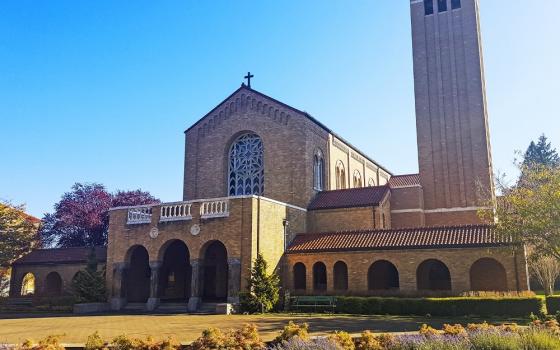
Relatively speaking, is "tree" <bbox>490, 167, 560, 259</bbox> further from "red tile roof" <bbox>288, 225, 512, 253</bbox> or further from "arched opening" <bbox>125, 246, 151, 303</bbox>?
"arched opening" <bbox>125, 246, 151, 303</bbox>

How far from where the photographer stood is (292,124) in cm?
3522

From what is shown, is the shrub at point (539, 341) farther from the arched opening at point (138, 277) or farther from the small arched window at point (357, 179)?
the small arched window at point (357, 179)

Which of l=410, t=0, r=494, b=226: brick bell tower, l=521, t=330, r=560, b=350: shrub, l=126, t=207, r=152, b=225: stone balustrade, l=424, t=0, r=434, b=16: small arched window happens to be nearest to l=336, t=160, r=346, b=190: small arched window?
l=410, t=0, r=494, b=226: brick bell tower

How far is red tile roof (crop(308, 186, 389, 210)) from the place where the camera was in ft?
111

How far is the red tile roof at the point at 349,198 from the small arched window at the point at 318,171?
94 cm

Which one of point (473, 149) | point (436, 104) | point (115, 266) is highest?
point (436, 104)

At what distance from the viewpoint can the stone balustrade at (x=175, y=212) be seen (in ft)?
95.1

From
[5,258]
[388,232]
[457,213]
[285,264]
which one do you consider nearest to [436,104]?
[457,213]

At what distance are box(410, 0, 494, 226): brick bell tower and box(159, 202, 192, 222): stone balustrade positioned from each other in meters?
19.3

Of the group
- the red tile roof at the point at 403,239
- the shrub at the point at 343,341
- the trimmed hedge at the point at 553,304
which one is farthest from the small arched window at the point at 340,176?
the shrub at the point at 343,341

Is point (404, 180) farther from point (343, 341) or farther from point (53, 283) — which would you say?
point (343, 341)

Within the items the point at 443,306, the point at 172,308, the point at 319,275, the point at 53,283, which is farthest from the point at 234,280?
the point at 53,283

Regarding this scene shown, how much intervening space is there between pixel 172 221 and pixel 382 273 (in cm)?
1376

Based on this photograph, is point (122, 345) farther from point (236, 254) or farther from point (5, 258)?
point (5, 258)
